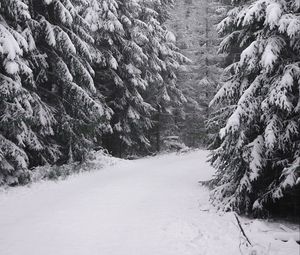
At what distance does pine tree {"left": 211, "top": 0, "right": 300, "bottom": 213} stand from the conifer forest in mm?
36

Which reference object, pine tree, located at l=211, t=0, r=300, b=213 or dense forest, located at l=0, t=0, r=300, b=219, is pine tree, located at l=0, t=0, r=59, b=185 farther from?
pine tree, located at l=211, t=0, r=300, b=213

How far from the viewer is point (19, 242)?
25.3ft

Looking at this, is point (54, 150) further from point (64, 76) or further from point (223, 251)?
point (223, 251)

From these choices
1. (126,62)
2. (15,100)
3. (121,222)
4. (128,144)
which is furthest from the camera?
(126,62)

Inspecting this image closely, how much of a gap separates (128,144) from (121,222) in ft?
45.9

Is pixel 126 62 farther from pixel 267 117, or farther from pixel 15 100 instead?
pixel 267 117

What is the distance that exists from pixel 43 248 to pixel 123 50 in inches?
688

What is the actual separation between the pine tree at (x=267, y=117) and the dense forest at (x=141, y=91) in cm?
3

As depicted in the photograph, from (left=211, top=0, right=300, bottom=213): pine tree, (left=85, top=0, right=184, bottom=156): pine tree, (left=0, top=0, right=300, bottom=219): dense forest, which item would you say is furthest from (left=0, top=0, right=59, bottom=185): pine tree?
(left=85, top=0, right=184, bottom=156): pine tree

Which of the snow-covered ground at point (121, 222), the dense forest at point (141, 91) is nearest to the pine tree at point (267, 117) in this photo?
the dense forest at point (141, 91)

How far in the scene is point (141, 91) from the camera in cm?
2634

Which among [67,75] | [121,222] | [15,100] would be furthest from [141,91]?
[121,222]

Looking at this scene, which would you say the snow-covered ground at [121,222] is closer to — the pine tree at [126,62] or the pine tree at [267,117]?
the pine tree at [267,117]

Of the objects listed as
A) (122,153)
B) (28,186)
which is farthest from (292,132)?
(122,153)
